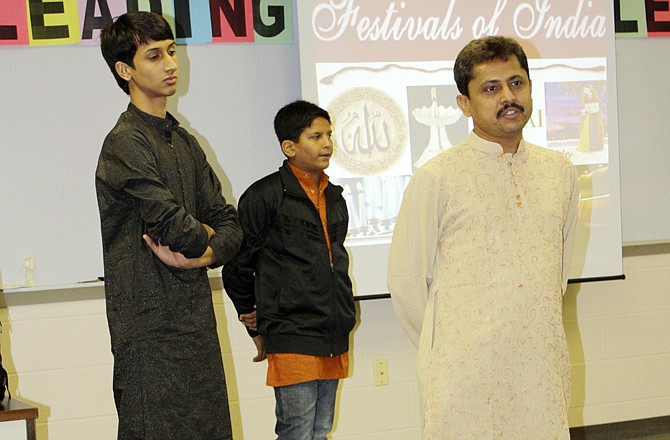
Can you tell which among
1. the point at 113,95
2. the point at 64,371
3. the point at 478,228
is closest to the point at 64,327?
the point at 64,371

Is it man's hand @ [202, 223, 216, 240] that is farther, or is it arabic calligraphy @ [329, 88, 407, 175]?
arabic calligraphy @ [329, 88, 407, 175]

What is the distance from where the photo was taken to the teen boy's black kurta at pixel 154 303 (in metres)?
1.95

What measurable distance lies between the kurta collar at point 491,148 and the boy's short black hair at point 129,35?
0.83 m

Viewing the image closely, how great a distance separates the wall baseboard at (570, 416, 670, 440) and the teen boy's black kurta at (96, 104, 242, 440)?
2674 millimetres

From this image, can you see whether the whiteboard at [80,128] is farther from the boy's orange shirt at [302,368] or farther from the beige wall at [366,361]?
the boy's orange shirt at [302,368]

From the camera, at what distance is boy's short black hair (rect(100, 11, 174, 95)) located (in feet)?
6.93

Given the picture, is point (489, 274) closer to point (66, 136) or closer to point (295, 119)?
point (295, 119)

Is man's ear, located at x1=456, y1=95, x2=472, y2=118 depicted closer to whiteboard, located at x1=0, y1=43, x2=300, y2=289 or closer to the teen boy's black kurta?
the teen boy's black kurta

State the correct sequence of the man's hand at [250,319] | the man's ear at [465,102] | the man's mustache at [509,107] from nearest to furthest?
the man's mustache at [509,107] < the man's ear at [465,102] < the man's hand at [250,319]

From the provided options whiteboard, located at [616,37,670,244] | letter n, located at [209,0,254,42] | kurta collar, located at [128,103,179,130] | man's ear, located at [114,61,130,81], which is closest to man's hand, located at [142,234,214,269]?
kurta collar, located at [128,103,179,130]

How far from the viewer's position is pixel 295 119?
2943mm

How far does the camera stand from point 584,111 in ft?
13.0

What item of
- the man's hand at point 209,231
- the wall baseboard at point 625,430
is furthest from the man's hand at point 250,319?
the wall baseboard at point 625,430

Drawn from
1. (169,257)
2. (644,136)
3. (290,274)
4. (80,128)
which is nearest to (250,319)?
(290,274)
